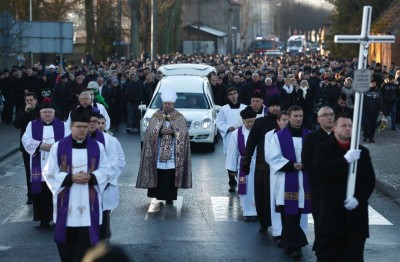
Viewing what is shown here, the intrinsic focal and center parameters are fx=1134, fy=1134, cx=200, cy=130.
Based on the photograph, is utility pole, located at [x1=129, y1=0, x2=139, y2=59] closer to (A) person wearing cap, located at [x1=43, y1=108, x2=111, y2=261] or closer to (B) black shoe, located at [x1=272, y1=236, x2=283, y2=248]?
(B) black shoe, located at [x1=272, y1=236, x2=283, y2=248]

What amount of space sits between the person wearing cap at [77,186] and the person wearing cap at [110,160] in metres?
0.28

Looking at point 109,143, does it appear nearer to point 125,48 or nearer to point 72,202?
point 72,202

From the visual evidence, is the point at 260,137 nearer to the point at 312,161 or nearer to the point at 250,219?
the point at 250,219

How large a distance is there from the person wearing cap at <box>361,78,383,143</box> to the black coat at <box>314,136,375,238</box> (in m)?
17.1

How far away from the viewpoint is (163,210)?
50.2 feet

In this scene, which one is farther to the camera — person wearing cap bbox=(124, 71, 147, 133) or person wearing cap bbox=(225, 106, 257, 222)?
person wearing cap bbox=(124, 71, 147, 133)

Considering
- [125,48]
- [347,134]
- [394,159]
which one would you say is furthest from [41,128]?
[125,48]

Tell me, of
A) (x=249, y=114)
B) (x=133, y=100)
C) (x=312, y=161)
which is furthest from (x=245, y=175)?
(x=133, y=100)

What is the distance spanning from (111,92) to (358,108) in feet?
74.3

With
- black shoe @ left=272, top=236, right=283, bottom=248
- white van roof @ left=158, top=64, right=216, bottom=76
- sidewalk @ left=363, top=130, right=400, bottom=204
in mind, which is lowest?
sidewalk @ left=363, top=130, right=400, bottom=204

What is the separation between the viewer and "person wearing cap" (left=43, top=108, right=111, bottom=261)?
9.68m

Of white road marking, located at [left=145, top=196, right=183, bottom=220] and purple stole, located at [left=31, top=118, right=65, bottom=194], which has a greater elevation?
purple stole, located at [left=31, top=118, right=65, bottom=194]

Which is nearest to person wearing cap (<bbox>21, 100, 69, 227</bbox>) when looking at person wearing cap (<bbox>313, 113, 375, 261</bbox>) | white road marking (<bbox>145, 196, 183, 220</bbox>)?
white road marking (<bbox>145, 196, 183, 220</bbox>)

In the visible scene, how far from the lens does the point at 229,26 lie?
13000 cm
